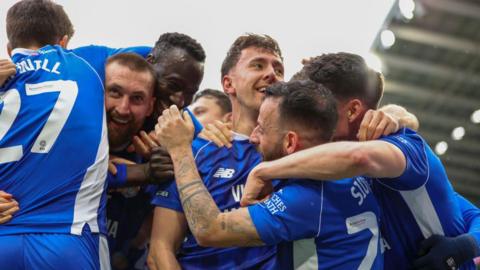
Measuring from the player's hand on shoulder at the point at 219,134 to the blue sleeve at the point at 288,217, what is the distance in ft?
2.81

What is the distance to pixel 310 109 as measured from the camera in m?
3.12

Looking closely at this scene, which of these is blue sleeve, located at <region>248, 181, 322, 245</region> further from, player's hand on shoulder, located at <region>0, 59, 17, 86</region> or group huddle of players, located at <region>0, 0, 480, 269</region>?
player's hand on shoulder, located at <region>0, 59, 17, 86</region>

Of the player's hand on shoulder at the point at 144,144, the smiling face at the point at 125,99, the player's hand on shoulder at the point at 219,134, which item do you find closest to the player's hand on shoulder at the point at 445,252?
the player's hand on shoulder at the point at 219,134

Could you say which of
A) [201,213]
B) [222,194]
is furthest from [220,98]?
[201,213]

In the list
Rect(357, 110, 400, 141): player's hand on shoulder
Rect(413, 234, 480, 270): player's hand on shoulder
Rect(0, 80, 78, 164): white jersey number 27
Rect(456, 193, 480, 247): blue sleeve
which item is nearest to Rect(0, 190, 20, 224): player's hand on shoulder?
Rect(0, 80, 78, 164): white jersey number 27

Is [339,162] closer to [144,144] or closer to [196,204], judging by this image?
[196,204]

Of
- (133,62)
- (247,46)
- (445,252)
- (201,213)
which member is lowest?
(445,252)

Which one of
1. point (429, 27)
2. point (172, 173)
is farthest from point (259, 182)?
point (429, 27)

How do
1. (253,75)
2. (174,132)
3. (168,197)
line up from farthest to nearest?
1. (253,75)
2. (168,197)
3. (174,132)

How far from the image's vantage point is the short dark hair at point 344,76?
11.4 feet

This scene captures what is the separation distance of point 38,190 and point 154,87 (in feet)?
3.49

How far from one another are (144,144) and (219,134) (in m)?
0.42

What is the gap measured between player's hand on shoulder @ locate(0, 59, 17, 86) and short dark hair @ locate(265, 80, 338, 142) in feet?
4.19

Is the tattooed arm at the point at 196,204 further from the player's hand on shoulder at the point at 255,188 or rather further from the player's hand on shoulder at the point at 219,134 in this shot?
the player's hand on shoulder at the point at 219,134
